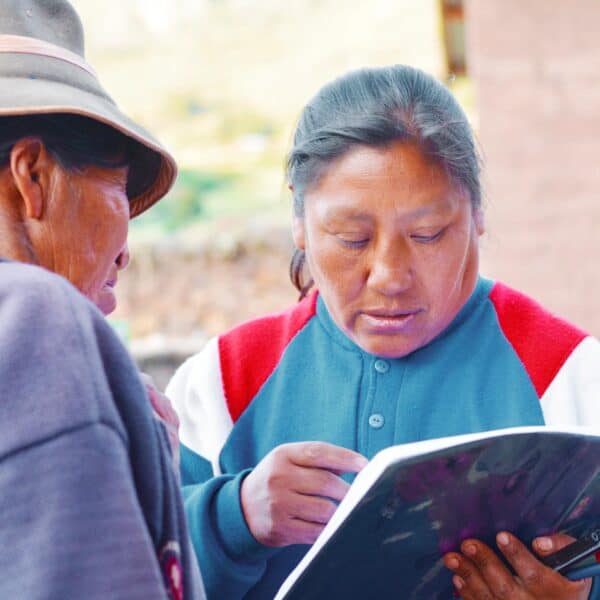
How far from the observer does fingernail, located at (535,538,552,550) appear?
1.72m

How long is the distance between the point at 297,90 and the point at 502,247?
31.6ft

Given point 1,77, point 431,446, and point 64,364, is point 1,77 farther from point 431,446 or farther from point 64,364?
point 431,446

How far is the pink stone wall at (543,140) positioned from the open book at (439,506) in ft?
11.2

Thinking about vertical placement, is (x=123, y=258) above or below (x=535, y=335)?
above

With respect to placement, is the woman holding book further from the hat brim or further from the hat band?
the hat band

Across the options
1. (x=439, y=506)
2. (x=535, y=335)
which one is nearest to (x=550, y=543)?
(x=439, y=506)

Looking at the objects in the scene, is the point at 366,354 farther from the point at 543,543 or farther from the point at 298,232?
the point at 543,543

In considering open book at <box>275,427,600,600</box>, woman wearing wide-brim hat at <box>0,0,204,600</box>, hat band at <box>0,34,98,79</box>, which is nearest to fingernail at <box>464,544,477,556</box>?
open book at <box>275,427,600,600</box>

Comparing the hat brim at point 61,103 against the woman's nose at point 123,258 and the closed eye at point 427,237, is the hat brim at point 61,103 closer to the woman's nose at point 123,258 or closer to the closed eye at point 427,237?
the woman's nose at point 123,258

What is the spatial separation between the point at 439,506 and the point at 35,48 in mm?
899

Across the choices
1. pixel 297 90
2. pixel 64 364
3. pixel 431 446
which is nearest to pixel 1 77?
pixel 64 364

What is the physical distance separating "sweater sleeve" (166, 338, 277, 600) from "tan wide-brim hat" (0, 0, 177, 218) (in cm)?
60

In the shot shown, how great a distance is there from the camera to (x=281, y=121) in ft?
45.2

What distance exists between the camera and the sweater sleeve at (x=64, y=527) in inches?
43.5
